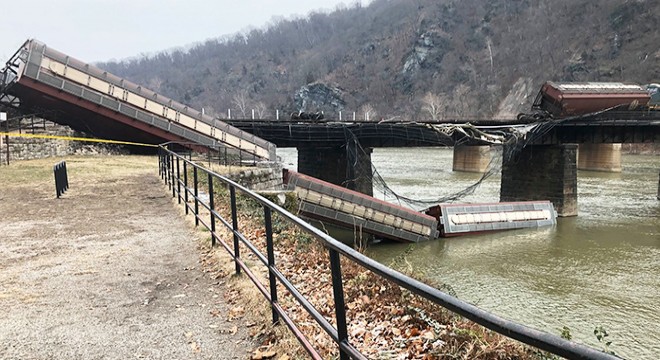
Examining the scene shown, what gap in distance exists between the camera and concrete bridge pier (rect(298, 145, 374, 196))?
3466 centimetres

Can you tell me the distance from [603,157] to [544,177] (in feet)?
100

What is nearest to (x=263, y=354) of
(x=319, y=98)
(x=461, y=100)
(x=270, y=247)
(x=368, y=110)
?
(x=270, y=247)

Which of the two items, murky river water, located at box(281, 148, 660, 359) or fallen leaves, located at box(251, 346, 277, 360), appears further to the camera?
murky river water, located at box(281, 148, 660, 359)

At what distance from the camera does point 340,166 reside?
37.3m

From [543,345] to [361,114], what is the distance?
163725 millimetres

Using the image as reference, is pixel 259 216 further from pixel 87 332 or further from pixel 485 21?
pixel 485 21

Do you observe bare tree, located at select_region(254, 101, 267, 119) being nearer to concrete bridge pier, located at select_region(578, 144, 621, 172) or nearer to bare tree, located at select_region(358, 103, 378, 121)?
bare tree, located at select_region(358, 103, 378, 121)

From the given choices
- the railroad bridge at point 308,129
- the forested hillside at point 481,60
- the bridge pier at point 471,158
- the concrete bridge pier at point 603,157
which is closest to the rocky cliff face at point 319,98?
the forested hillside at point 481,60

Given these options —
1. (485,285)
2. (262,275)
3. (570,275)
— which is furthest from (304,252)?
(570,275)

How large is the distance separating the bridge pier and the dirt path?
176 feet

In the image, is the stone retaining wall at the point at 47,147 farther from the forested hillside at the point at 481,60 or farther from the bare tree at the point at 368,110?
the bare tree at the point at 368,110

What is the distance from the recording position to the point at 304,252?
28.9ft

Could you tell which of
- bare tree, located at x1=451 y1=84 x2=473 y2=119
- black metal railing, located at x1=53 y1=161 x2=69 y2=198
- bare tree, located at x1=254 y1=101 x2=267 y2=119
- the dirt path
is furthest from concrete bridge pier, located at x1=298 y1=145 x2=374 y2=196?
bare tree, located at x1=254 y1=101 x2=267 y2=119

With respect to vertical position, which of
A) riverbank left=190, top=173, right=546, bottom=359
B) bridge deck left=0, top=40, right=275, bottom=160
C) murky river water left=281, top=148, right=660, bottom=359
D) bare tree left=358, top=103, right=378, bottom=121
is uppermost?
bare tree left=358, top=103, right=378, bottom=121
